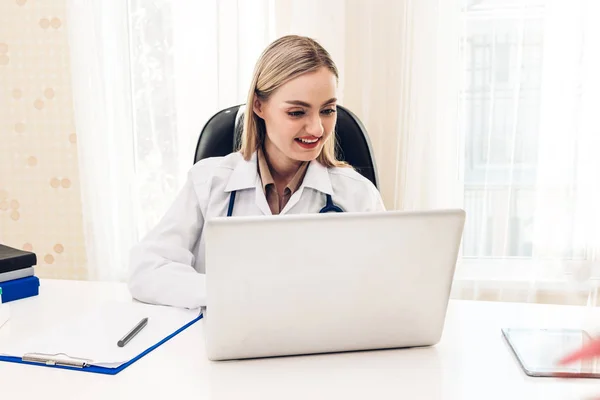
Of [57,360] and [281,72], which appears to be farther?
[281,72]

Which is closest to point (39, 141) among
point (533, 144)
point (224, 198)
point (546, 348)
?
point (224, 198)

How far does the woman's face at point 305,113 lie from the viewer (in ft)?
4.45

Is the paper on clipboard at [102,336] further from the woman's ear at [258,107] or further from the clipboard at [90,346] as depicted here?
the woman's ear at [258,107]

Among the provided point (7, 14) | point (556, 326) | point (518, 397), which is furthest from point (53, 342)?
point (7, 14)

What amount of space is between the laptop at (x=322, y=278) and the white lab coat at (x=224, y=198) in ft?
1.61

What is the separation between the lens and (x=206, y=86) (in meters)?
2.22

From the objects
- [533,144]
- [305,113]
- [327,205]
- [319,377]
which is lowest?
[319,377]

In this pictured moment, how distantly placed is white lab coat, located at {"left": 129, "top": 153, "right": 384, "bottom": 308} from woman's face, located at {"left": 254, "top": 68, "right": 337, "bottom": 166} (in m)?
0.11

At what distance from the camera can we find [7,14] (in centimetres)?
245

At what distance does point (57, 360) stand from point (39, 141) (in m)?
1.85

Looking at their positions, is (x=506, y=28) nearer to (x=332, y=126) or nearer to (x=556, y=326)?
(x=332, y=126)

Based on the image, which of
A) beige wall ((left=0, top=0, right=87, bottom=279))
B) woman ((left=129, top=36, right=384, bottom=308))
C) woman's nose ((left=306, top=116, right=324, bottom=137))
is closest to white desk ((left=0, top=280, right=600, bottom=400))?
woman ((left=129, top=36, right=384, bottom=308))

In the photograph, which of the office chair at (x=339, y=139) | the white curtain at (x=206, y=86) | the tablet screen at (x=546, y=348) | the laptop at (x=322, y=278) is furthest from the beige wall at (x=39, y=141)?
the tablet screen at (x=546, y=348)

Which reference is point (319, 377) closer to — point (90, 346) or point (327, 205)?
point (90, 346)
